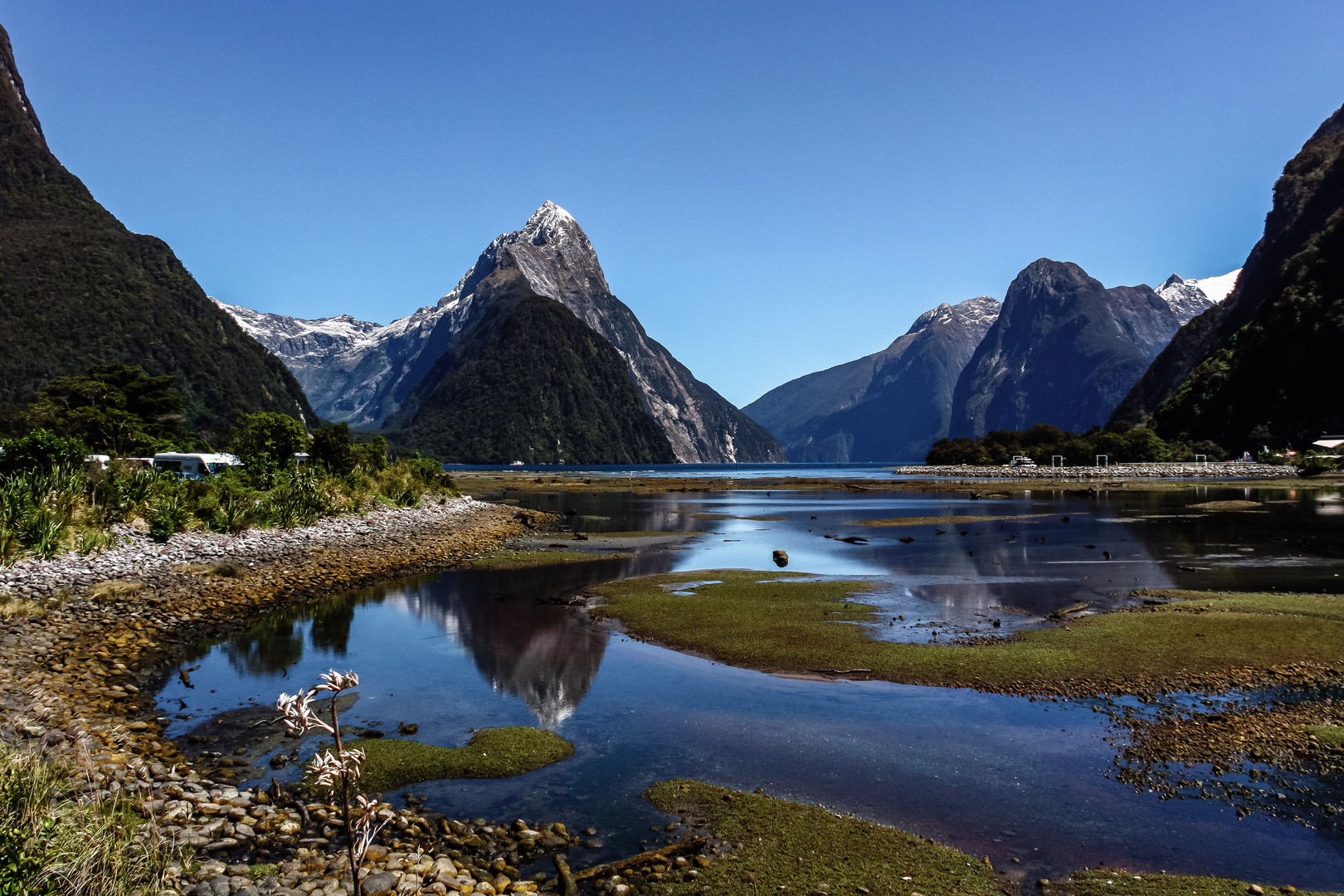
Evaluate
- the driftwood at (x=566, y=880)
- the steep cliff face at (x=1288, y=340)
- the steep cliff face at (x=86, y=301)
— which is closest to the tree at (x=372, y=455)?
the driftwood at (x=566, y=880)

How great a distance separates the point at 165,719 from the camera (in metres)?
13.6

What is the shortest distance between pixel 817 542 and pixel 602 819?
122 ft

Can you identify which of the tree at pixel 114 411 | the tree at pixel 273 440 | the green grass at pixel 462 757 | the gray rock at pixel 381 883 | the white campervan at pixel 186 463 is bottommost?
the green grass at pixel 462 757

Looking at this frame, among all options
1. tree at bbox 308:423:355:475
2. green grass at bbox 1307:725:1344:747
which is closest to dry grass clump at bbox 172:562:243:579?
tree at bbox 308:423:355:475

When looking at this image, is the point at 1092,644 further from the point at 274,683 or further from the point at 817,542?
the point at 817,542

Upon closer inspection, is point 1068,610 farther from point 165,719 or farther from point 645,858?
point 165,719

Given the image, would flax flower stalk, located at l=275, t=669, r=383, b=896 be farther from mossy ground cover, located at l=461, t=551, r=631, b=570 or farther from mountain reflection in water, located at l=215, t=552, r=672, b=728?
mossy ground cover, located at l=461, t=551, r=631, b=570

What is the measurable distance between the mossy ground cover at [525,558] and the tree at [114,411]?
103 ft

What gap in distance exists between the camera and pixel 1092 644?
17688mm

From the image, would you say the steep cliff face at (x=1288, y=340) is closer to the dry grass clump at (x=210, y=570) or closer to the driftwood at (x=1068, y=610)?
the driftwood at (x=1068, y=610)

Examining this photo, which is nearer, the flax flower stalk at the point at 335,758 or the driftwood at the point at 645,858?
the flax flower stalk at the point at 335,758

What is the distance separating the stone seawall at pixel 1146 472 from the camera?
121 m

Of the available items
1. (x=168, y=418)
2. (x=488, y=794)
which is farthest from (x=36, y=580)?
(x=168, y=418)

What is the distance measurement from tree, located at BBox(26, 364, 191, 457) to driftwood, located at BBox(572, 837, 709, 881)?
54.9 m
